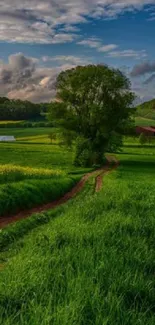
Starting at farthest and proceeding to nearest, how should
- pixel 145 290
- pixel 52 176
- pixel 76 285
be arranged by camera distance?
pixel 52 176 → pixel 145 290 → pixel 76 285

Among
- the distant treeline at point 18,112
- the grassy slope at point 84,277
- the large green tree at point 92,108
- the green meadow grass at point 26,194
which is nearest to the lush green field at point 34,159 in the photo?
the large green tree at point 92,108

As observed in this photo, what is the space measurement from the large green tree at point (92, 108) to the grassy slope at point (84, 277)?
43.0 m

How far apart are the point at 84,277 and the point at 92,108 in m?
48.2

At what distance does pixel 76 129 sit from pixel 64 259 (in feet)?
163

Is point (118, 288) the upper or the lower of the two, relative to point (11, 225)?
upper

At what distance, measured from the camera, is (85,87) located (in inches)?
2233

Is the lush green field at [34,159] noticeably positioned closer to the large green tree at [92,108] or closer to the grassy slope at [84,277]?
the large green tree at [92,108]

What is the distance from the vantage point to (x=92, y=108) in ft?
183

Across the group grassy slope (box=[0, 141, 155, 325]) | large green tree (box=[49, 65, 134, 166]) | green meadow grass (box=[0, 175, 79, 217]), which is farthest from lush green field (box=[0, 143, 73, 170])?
grassy slope (box=[0, 141, 155, 325])

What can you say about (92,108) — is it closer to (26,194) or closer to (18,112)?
(26,194)

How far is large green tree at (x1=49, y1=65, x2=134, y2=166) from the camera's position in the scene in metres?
56.2

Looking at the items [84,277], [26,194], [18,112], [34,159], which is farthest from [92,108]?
[18,112]

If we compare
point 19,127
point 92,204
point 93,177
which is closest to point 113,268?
point 92,204

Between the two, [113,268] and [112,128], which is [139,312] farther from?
[112,128]
